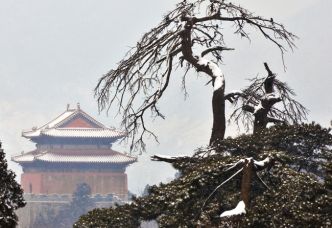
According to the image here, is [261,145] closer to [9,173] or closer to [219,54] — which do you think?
[219,54]

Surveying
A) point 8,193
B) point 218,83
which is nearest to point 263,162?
point 218,83

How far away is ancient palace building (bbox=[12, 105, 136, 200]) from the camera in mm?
117938

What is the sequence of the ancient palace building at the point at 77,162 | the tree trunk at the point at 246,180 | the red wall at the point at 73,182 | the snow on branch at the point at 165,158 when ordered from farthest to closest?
the red wall at the point at 73,182
the ancient palace building at the point at 77,162
the snow on branch at the point at 165,158
the tree trunk at the point at 246,180

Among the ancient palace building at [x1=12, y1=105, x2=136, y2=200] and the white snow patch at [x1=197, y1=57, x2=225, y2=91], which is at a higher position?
the ancient palace building at [x1=12, y1=105, x2=136, y2=200]

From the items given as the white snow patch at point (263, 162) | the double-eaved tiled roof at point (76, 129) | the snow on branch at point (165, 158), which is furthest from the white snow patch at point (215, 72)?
the double-eaved tiled roof at point (76, 129)

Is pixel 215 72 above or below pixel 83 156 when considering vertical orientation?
below

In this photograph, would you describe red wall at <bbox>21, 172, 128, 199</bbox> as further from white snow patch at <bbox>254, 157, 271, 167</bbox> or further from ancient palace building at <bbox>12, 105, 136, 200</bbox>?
white snow patch at <bbox>254, 157, 271, 167</bbox>

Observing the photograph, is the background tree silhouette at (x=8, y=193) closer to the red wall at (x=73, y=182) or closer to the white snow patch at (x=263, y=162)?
the white snow patch at (x=263, y=162)

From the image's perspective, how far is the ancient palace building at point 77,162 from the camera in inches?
4643

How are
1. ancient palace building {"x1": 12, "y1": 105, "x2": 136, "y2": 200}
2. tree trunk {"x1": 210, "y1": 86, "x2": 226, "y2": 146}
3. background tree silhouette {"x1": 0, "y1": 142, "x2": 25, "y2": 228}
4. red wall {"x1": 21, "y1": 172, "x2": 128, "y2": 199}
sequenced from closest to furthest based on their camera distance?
background tree silhouette {"x1": 0, "y1": 142, "x2": 25, "y2": 228}
tree trunk {"x1": 210, "y1": 86, "x2": 226, "y2": 146}
ancient palace building {"x1": 12, "y1": 105, "x2": 136, "y2": 200}
red wall {"x1": 21, "y1": 172, "x2": 128, "y2": 199}

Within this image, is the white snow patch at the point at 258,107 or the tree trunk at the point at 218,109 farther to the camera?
the white snow patch at the point at 258,107

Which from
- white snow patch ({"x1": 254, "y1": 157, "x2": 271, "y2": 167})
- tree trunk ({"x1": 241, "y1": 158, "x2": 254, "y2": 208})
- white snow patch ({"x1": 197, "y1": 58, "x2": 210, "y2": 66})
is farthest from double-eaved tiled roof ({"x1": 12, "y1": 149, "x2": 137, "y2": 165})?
tree trunk ({"x1": 241, "y1": 158, "x2": 254, "y2": 208})

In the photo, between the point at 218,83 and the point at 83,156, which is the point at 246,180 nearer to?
the point at 218,83

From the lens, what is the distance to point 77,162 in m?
117
